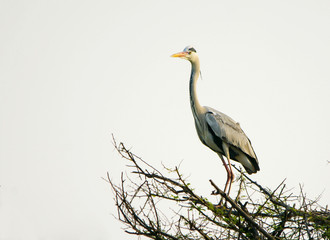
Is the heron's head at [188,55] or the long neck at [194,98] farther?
the heron's head at [188,55]

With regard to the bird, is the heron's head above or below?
above

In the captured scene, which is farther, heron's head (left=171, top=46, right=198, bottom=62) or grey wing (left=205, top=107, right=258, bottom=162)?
heron's head (left=171, top=46, right=198, bottom=62)

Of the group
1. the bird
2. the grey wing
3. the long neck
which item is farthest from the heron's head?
the grey wing

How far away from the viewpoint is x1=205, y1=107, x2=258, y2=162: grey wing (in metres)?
7.40

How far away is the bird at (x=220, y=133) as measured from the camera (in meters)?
7.40

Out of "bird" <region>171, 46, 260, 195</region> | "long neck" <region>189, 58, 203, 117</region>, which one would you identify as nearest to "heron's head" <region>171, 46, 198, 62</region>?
"bird" <region>171, 46, 260, 195</region>

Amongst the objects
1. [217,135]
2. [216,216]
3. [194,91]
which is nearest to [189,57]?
[194,91]

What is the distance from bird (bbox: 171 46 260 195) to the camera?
291 inches

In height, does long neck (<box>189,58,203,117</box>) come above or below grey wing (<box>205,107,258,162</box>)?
above

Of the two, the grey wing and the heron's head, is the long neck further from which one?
the heron's head

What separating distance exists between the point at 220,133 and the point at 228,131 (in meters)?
0.20

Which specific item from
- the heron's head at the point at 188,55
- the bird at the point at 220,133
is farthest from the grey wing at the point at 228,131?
the heron's head at the point at 188,55

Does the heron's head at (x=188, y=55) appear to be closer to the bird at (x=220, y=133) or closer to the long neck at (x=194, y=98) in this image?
the bird at (x=220, y=133)

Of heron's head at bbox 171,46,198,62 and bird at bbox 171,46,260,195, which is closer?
bird at bbox 171,46,260,195
